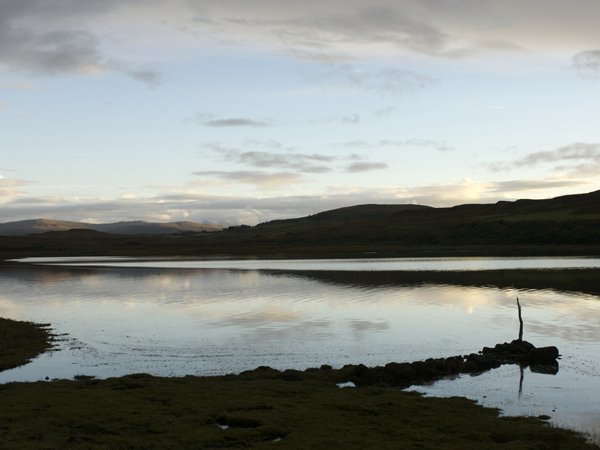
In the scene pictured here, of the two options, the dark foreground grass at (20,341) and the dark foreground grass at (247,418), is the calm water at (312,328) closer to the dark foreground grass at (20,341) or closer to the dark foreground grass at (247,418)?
the dark foreground grass at (20,341)

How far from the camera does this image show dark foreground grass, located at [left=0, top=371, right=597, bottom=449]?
17734mm

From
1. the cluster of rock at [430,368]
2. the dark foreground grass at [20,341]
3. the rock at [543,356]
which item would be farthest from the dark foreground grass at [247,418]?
the rock at [543,356]

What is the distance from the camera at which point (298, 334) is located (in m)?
39.6

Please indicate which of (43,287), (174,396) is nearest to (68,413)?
(174,396)

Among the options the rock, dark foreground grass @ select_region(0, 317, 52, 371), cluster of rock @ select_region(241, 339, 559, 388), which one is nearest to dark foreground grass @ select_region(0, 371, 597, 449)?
cluster of rock @ select_region(241, 339, 559, 388)

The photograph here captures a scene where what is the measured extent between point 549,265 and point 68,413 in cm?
8975

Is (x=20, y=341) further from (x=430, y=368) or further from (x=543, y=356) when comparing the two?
(x=543, y=356)

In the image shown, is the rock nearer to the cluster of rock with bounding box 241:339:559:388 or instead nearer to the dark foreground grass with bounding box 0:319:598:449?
the cluster of rock with bounding box 241:339:559:388

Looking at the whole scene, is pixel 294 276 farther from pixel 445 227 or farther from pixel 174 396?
pixel 445 227

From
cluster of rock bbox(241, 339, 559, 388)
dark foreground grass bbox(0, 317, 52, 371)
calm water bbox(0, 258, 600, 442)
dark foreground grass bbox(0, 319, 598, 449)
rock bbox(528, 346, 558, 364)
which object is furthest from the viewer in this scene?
dark foreground grass bbox(0, 317, 52, 371)

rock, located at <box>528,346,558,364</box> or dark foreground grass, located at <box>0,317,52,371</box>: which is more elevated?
dark foreground grass, located at <box>0,317,52,371</box>

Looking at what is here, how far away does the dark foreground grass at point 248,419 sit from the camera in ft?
58.2

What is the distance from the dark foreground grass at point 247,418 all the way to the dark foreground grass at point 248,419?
35 millimetres

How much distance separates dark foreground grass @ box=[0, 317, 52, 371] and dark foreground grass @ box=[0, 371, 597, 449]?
25.3ft
